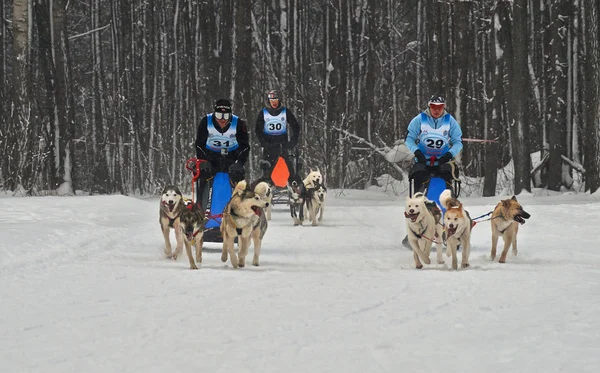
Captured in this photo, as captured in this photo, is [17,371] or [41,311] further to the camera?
[41,311]

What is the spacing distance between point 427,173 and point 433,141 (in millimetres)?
394

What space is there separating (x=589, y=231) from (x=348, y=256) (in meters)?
3.77

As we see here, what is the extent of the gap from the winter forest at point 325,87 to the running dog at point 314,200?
5594mm

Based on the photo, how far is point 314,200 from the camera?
13719mm

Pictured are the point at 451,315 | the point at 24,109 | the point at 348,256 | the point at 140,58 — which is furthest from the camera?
the point at 140,58

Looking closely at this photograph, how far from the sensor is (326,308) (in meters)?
5.80

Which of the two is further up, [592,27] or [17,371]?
[592,27]

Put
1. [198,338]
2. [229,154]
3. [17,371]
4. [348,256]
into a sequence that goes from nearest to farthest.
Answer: [17,371] < [198,338] < [348,256] < [229,154]

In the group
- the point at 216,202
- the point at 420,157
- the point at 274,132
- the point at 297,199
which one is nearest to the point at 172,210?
the point at 216,202

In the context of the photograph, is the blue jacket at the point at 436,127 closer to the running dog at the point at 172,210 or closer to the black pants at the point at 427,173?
the black pants at the point at 427,173

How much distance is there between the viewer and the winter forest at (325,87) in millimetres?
18202

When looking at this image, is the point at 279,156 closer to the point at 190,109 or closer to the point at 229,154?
the point at 229,154

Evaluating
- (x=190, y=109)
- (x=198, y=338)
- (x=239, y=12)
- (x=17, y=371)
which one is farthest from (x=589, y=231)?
(x=190, y=109)

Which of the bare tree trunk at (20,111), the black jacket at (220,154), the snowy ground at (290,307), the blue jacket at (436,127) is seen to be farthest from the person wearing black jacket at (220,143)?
the bare tree trunk at (20,111)
